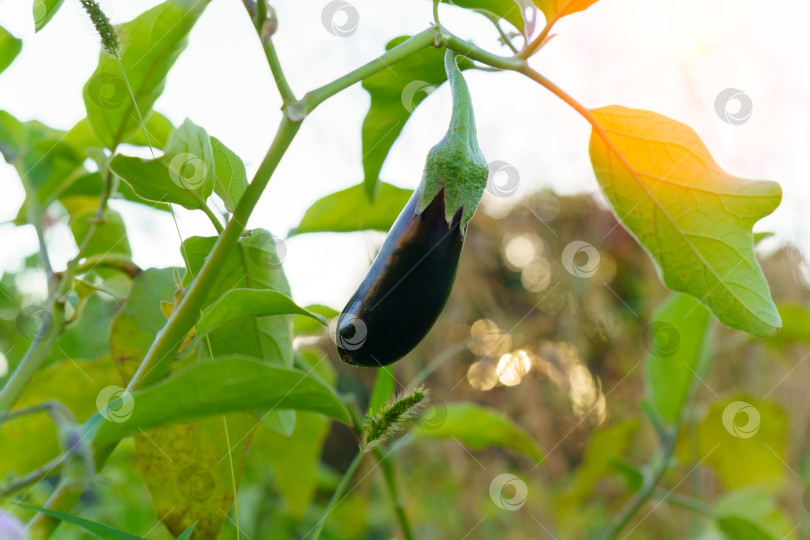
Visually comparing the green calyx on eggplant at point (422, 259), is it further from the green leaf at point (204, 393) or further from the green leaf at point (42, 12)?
the green leaf at point (42, 12)

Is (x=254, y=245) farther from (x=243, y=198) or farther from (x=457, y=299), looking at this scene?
(x=457, y=299)

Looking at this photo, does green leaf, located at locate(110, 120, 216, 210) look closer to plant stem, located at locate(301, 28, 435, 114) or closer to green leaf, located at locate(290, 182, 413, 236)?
plant stem, located at locate(301, 28, 435, 114)

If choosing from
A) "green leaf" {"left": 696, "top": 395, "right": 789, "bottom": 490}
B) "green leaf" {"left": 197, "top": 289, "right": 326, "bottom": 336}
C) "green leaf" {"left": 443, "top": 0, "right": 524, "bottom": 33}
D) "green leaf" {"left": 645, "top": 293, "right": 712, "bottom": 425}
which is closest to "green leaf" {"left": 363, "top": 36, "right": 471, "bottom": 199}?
"green leaf" {"left": 443, "top": 0, "right": 524, "bottom": 33}

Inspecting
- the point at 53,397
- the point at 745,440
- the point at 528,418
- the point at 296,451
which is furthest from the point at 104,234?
the point at 528,418

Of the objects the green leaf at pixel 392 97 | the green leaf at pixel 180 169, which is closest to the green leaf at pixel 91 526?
the green leaf at pixel 180 169

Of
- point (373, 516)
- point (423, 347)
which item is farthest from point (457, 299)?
point (373, 516)

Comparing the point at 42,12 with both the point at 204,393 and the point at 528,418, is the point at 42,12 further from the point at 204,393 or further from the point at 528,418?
the point at 528,418
